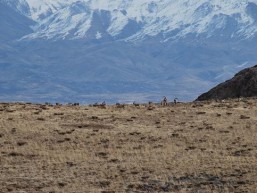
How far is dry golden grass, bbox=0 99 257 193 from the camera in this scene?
2873cm

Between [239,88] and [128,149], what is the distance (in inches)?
1313

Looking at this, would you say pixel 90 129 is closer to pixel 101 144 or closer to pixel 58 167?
pixel 101 144

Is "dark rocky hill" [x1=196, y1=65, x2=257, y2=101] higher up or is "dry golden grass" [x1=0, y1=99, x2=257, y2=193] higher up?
"dark rocky hill" [x1=196, y1=65, x2=257, y2=101]

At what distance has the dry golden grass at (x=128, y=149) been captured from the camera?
28.7m

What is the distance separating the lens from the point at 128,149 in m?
35.4

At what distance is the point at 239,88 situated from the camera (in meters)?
67.1

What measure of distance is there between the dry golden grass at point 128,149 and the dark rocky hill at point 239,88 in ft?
48.6

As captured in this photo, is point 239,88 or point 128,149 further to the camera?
point 239,88

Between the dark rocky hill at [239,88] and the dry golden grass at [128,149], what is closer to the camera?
the dry golden grass at [128,149]

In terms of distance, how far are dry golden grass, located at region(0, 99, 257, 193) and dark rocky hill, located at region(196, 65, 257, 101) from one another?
14.8 m

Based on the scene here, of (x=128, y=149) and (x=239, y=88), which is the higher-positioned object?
(x=239, y=88)

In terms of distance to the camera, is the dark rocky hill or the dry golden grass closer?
the dry golden grass

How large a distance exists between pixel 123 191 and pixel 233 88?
41.9 meters

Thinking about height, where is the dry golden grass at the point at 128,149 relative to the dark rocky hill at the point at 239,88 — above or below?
→ below
